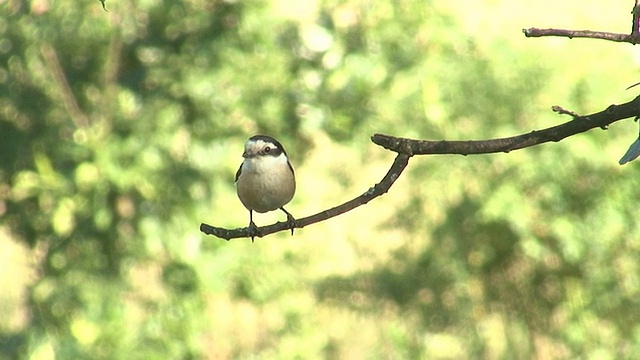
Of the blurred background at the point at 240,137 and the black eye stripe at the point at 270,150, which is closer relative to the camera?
the black eye stripe at the point at 270,150

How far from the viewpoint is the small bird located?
3.55 metres

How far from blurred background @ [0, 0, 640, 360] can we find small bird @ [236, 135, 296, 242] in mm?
2385

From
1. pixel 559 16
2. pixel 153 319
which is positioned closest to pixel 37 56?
pixel 153 319

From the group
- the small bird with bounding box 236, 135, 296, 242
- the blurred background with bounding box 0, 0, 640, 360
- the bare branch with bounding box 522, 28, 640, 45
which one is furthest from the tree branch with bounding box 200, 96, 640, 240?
the blurred background with bounding box 0, 0, 640, 360

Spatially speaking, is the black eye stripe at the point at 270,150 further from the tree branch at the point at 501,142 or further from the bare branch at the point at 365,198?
the tree branch at the point at 501,142

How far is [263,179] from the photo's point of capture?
3.54 metres

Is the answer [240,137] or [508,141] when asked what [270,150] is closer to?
[508,141]

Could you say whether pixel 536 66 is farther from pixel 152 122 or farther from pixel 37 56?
pixel 37 56

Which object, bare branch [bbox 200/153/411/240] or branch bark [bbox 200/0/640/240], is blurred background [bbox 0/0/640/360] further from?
branch bark [bbox 200/0/640/240]

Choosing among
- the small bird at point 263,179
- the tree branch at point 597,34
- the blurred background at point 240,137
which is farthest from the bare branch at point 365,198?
the blurred background at point 240,137

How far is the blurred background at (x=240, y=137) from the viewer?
5.96 metres

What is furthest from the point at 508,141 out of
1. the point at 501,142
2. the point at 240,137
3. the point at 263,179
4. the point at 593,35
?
the point at 240,137

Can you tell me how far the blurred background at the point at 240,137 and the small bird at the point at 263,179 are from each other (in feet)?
7.82

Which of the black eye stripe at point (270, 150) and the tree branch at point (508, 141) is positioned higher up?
the black eye stripe at point (270, 150)
